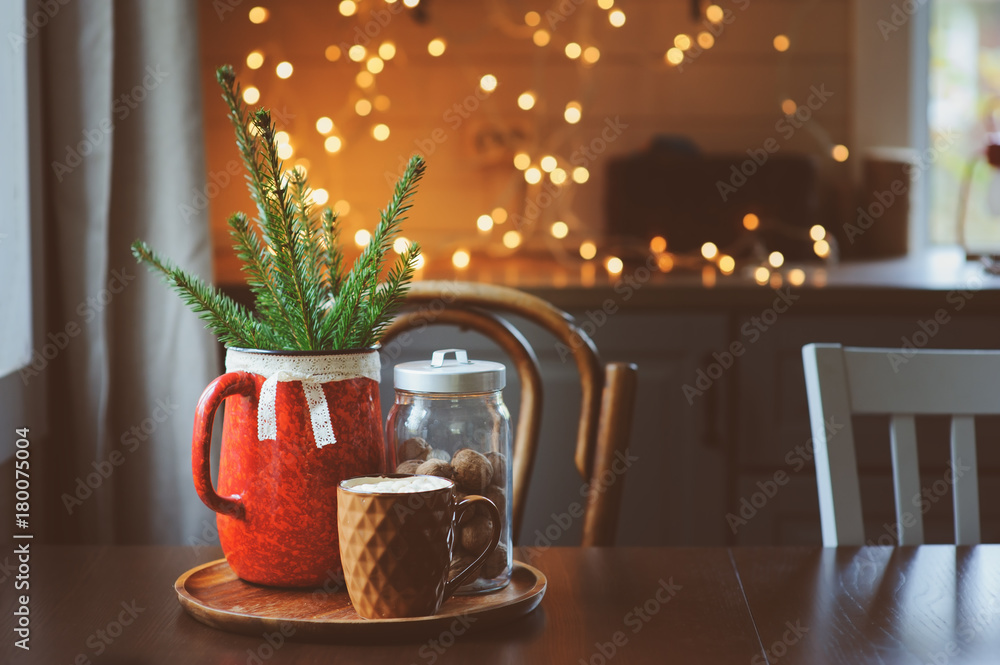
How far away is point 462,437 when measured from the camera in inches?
25.7

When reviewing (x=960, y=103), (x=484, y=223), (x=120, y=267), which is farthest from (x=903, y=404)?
(x=960, y=103)

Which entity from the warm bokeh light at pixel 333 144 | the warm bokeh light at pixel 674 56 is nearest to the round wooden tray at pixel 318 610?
the warm bokeh light at pixel 333 144

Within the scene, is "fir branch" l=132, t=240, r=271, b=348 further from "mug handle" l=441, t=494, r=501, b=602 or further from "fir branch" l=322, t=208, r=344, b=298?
"mug handle" l=441, t=494, r=501, b=602

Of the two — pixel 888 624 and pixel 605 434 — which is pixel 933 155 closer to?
pixel 605 434

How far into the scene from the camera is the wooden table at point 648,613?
1.89ft

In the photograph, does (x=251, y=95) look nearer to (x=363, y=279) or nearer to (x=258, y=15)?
(x=258, y=15)

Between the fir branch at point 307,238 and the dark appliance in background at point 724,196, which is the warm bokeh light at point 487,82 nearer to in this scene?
the dark appliance in background at point 724,196

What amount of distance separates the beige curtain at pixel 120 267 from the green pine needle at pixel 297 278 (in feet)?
2.22

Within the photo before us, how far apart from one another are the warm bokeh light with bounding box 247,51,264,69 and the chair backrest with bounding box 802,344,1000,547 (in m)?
1.48

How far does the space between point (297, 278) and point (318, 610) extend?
0.21 m

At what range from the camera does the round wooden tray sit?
23.0 inches

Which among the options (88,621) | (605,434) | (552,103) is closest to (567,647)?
(88,621)

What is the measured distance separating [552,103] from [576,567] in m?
1.48

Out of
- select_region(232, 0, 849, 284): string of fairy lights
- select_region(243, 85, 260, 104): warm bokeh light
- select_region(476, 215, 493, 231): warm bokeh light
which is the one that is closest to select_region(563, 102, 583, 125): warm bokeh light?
select_region(232, 0, 849, 284): string of fairy lights
